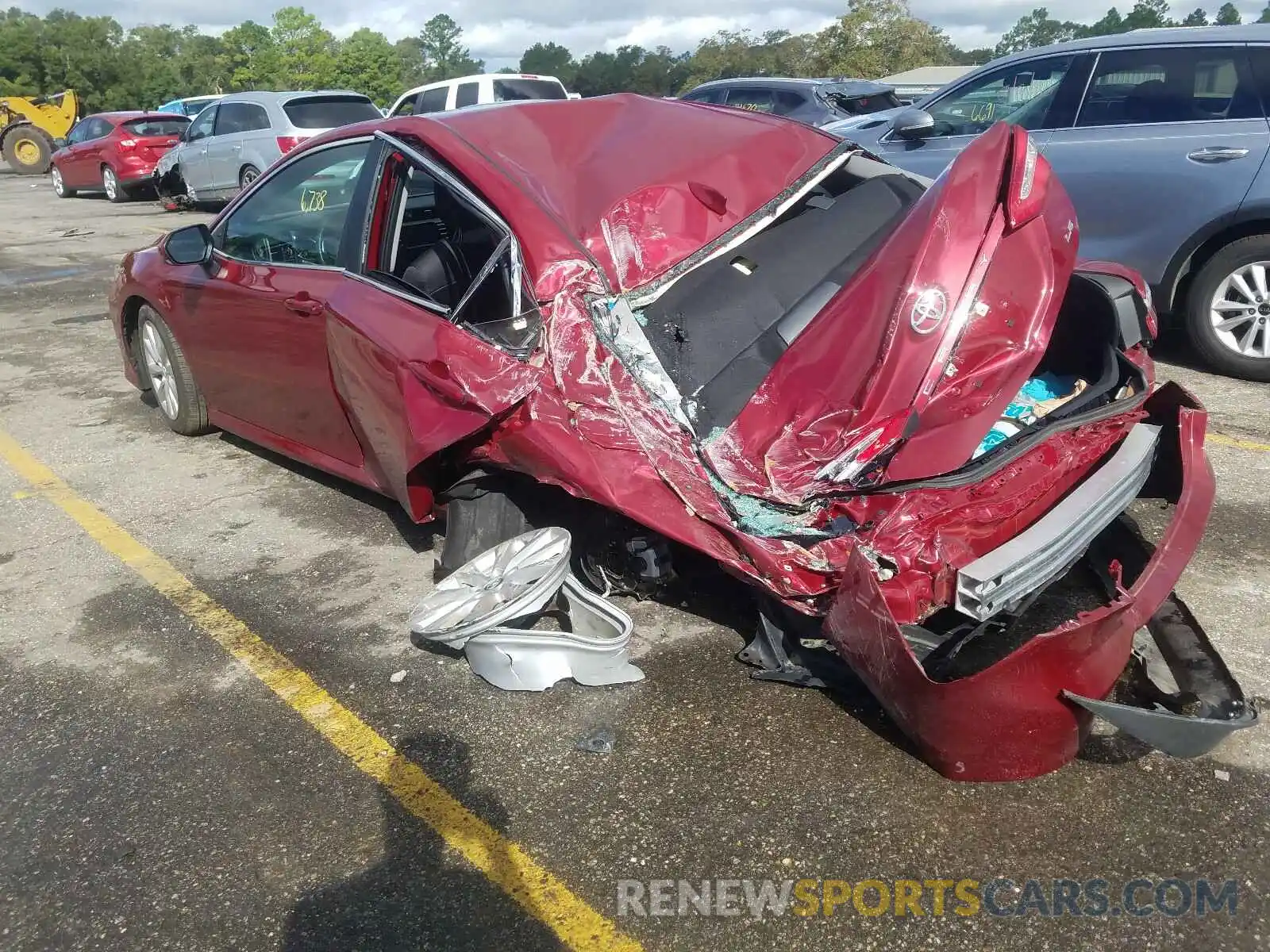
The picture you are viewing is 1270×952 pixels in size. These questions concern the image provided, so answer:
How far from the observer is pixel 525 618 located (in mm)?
3305

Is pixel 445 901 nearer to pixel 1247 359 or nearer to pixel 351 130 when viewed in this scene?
pixel 351 130

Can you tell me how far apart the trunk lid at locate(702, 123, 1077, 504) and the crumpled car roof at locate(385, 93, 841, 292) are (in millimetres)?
729

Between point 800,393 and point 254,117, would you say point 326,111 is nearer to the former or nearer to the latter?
point 254,117

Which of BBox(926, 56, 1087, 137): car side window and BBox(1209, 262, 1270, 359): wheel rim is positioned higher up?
BBox(926, 56, 1087, 137): car side window

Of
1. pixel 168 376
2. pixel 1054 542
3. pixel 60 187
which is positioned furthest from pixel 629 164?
pixel 60 187

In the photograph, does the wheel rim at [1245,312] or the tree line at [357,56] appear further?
the tree line at [357,56]

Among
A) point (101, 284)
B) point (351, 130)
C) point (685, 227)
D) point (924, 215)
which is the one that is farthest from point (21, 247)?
point (924, 215)

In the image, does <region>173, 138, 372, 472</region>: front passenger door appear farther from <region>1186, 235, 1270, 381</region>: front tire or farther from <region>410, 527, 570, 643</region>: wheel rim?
<region>1186, 235, 1270, 381</region>: front tire

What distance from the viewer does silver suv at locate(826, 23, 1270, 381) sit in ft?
17.6

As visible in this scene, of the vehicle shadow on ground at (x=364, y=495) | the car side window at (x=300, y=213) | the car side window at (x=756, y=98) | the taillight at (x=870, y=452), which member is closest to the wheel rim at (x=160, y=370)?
the vehicle shadow on ground at (x=364, y=495)

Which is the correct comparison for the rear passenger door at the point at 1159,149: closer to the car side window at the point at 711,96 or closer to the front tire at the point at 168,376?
the front tire at the point at 168,376

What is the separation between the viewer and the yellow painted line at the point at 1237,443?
184 inches

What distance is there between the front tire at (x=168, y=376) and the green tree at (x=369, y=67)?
234ft

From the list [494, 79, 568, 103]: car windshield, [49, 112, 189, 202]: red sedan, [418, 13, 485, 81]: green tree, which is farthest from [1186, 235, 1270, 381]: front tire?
[418, 13, 485, 81]: green tree
